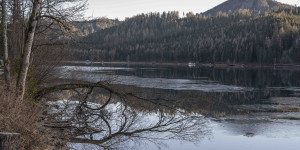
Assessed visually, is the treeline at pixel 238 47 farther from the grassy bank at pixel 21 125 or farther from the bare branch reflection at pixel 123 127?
the grassy bank at pixel 21 125

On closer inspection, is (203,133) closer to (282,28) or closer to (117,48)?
(282,28)

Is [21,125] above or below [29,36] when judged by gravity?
below

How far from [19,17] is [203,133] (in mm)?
8901

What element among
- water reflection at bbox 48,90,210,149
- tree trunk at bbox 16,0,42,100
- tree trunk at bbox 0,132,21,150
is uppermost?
tree trunk at bbox 16,0,42,100

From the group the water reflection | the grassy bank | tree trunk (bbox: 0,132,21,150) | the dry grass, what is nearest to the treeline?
the water reflection

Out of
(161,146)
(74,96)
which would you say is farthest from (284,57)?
(161,146)

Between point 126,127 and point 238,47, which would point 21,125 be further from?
point 238,47

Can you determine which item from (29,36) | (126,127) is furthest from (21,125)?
(126,127)

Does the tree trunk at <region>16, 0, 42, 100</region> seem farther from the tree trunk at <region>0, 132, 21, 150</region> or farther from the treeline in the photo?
the treeline

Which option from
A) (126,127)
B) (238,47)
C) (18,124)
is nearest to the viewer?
(18,124)

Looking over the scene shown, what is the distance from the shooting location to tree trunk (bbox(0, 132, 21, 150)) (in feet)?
26.0

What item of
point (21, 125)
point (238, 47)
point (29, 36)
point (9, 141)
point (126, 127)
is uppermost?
point (238, 47)

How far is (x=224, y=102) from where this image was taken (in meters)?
23.6

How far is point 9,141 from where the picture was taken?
805cm
